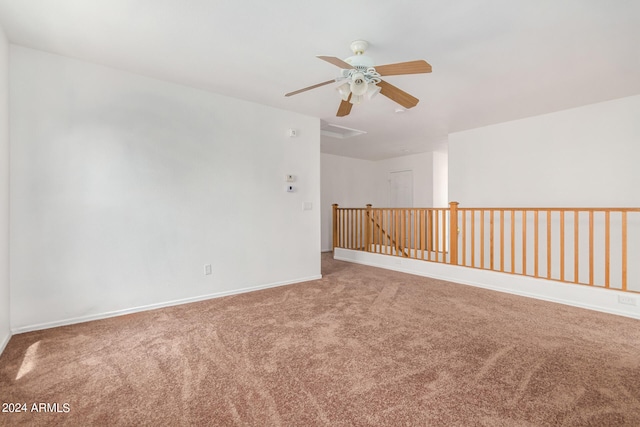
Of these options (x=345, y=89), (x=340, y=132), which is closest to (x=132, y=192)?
(x=345, y=89)

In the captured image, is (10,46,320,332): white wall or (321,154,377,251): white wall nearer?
(10,46,320,332): white wall

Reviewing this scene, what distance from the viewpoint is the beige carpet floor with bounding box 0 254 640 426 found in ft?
5.31

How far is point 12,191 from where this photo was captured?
2627mm

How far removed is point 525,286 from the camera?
12.4ft

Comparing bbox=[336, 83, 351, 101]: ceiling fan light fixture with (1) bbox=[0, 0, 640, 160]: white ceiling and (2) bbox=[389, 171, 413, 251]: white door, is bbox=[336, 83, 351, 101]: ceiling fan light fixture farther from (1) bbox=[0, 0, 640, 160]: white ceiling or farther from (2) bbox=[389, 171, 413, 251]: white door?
(2) bbox=[389, 171, 413, 251]: white door

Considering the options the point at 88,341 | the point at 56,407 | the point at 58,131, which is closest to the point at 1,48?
the point at 58,131

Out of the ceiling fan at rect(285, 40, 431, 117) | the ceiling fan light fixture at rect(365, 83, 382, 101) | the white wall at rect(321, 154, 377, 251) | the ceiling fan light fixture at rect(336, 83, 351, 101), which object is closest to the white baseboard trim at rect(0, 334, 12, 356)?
the ceiling fan at rect(285, 40, 431, 117)

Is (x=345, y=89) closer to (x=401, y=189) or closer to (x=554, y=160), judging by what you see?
(x=554, y=160)

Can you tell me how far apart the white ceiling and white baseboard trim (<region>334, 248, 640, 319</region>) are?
237 cm

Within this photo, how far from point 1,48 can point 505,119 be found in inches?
243

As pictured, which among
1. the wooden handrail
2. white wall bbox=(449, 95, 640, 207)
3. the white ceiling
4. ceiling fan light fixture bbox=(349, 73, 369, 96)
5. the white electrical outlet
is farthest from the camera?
white wall bbox=(449, 95, 640, 207)

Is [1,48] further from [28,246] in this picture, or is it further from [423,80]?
[423,80]

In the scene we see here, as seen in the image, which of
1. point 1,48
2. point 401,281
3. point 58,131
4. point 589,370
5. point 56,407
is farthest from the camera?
point 401,281

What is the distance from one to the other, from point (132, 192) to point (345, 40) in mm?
2617
